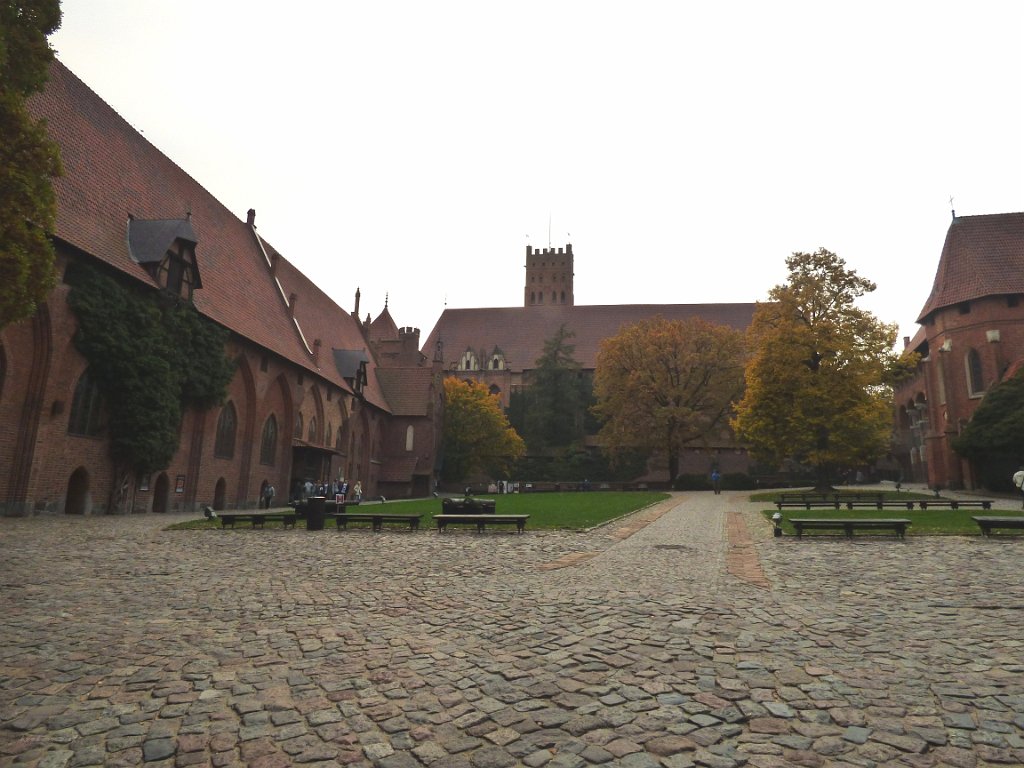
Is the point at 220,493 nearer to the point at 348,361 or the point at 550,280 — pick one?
A: the point at 348,361

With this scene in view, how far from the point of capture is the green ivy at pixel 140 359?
2173 centimetres

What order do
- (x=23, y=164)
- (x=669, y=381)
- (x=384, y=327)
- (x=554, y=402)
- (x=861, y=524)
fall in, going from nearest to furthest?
(x=23, y=164), (x=861, y=524), (x=669, y=381), (x=554, y=402), (x=384, y=327)

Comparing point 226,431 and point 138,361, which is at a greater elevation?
point 138,361

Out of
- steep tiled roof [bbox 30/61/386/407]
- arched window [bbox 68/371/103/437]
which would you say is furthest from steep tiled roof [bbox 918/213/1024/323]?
arched window [bbox 68/371/103/437]

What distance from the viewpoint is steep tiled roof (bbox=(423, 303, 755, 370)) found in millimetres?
Result: 73812

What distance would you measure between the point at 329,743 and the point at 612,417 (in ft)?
158

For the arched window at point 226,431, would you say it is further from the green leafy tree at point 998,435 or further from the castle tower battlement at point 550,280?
the castle tower battlement at point 550,280

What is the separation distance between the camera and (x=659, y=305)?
75688mm

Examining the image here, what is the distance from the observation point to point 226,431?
102 feet

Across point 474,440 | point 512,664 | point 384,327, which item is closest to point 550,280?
point 384,327

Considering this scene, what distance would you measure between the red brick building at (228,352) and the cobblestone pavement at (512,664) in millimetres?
11474

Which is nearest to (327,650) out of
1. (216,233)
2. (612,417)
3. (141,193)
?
(141,193)

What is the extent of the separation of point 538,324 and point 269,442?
153 feet

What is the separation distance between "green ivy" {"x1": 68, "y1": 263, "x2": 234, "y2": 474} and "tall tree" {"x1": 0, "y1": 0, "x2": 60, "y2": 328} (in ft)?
28.0
